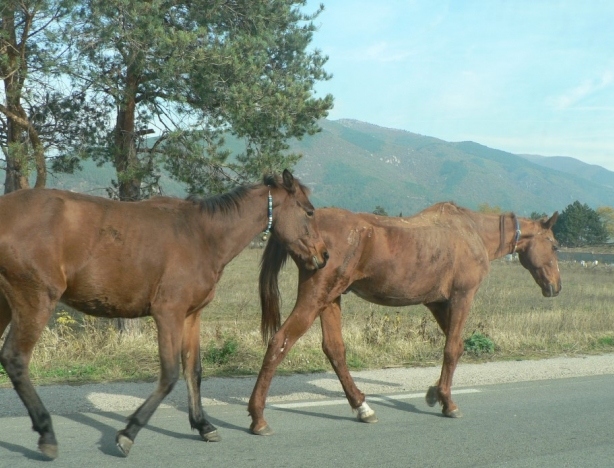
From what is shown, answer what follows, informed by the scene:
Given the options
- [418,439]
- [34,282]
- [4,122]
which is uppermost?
[4,122]

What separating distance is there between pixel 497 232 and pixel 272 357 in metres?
3.63

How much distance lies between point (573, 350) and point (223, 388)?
6.34 m

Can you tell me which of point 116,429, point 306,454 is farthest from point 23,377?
point 306,454

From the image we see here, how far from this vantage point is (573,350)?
1175 centimetres

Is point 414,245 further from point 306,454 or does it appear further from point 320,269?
point 306,454

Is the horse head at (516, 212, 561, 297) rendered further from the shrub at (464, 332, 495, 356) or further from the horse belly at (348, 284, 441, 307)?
the horse belly at (348, 284, 441, 307)

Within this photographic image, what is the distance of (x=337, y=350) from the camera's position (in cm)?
737

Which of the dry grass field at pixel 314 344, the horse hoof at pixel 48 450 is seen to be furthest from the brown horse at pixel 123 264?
the dry grass field at pixel 314 344

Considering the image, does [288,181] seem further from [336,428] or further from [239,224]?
[336,428]

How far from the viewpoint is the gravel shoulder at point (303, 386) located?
718 centimetres

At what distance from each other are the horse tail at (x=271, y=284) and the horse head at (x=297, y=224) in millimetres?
887

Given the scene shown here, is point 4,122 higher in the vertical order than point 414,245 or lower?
higher

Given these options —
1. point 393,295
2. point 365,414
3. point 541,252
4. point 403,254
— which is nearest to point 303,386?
point 365,414

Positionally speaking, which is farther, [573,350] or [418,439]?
[573,350]
